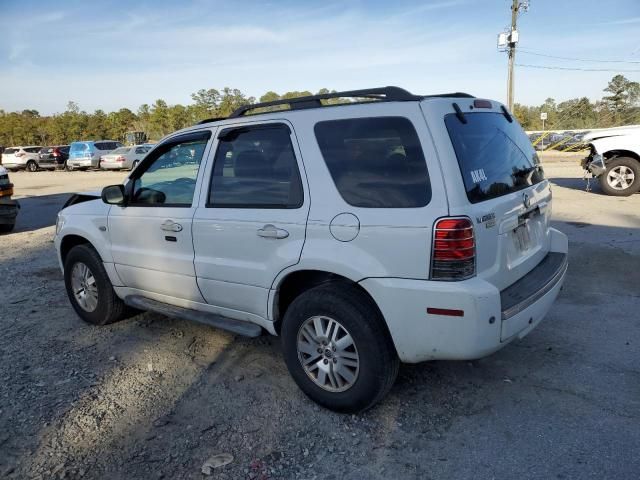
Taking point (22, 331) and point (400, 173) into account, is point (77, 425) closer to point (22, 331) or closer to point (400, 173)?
point (22, 331)

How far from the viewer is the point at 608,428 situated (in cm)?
289

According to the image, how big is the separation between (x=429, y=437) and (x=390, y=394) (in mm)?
506

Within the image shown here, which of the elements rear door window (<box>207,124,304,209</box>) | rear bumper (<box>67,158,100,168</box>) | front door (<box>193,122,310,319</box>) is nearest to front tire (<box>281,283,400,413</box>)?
front door (<box>193,122,310,319</box>)

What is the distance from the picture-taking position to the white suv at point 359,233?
2.70 m

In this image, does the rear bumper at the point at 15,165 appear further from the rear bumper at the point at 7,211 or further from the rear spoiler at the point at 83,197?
the rear spoiler at the point at 83,197

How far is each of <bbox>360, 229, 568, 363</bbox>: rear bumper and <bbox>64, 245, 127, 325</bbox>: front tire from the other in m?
2.85

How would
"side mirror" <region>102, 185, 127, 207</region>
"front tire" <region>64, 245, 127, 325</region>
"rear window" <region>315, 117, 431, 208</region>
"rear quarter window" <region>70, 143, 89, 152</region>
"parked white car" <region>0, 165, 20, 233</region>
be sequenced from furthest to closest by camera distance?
"rear quarter window" <region>70, 143, 89, 152</region>, "parked white car" <region>0, 165, 20, 233</region>, "front tire" <region>64, 245, 127, 325</region>, "side mirror" <region>102, 185, 127, 207</region>, "rear window" <region>315, 117, 431, 208</region>

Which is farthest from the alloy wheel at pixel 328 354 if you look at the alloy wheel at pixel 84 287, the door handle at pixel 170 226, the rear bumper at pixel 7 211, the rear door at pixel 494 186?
the rear bumper at pixel 7 211

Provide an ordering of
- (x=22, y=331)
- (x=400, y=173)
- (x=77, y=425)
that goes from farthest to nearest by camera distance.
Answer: (x=22, y=331) < (x=77, y=425) < (x=400, y=173)

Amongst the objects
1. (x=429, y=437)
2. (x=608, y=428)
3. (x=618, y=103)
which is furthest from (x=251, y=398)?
(x=618, y=103)

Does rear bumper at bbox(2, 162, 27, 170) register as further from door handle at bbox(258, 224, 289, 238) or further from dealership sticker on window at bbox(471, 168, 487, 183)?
dealership sticker on window at bbox(471, 168, 487, 183)

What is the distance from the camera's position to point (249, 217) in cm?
337

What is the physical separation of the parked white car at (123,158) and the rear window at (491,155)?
2612cm

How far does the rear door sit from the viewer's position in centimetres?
272
